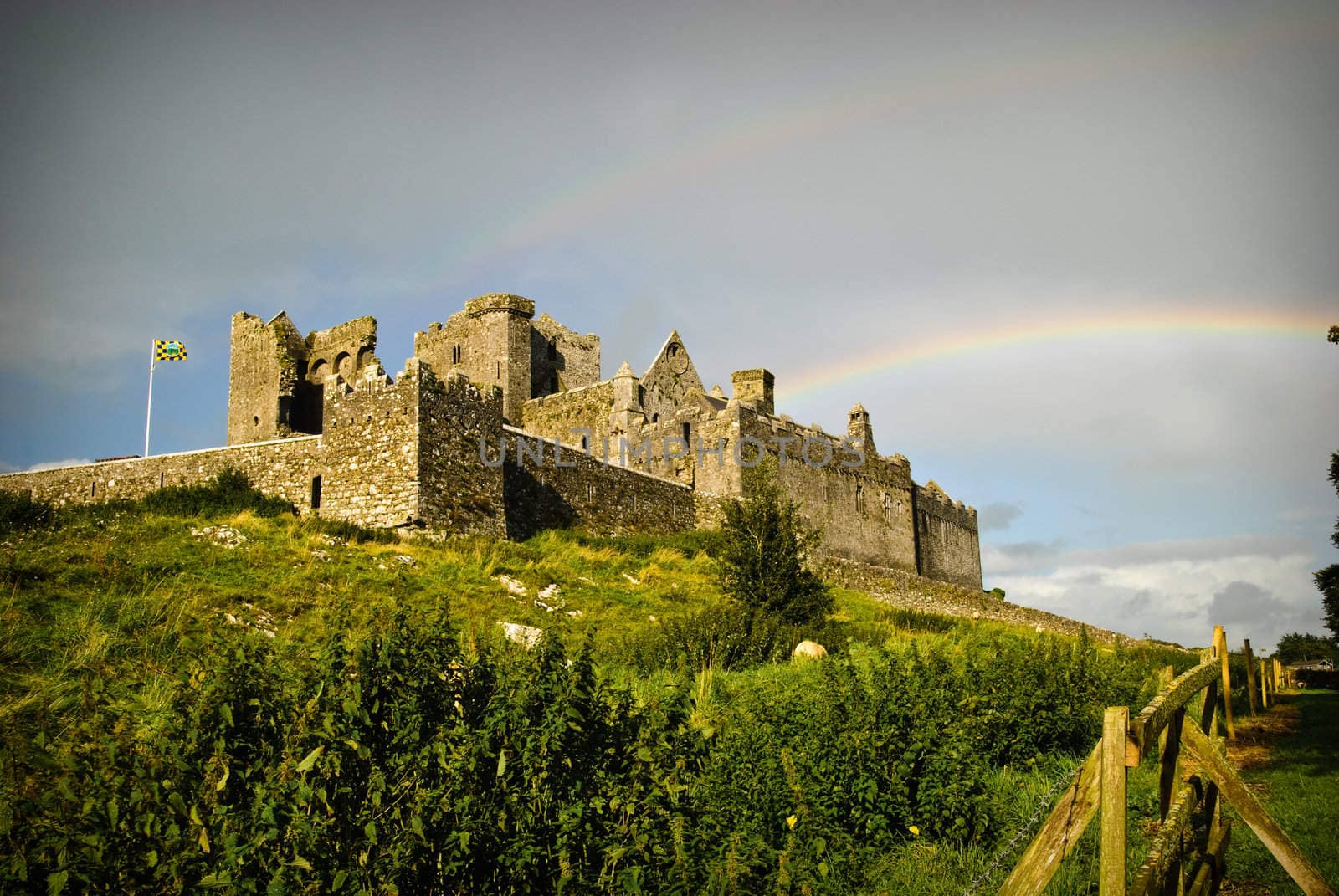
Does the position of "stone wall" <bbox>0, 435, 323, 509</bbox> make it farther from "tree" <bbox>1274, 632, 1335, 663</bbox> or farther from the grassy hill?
"tree" <bbox>1274, 632, 1335, 663</bbox>

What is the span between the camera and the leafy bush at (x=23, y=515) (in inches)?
805

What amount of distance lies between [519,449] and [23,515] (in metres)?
11.4

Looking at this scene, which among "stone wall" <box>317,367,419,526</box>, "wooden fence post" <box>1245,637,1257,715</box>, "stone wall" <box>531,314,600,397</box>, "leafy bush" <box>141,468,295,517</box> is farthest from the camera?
"stone wall" <box>531,314,600,397</box>

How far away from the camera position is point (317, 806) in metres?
6.86

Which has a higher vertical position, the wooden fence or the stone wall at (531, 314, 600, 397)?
the stone wall at (531, 314, 600, 397)

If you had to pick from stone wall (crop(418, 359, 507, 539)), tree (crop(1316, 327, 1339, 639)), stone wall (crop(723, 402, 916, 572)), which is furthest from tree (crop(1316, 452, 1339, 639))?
stone wall (crop(418, 359, 507, 539))

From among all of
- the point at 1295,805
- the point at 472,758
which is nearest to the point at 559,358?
the point at 1295,805

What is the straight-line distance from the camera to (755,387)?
4066 cm

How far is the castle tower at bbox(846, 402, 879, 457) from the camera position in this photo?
1624 inches

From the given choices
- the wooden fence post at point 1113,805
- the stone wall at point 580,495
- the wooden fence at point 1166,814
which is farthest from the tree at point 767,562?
the wooden fence post at point 1113,805

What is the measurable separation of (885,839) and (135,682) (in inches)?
252

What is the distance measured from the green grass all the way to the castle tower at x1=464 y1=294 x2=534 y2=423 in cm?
3205

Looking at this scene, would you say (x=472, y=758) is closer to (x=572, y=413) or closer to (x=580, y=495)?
(x=580, y=495)

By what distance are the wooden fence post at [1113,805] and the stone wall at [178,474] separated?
2286 cm
